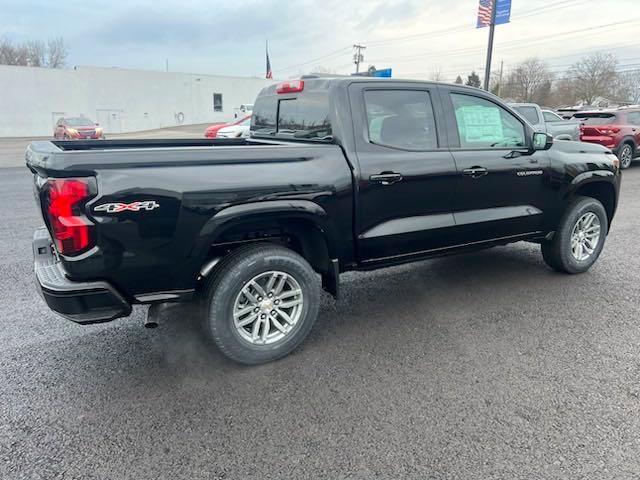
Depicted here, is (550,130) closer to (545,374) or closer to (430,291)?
(430,291)

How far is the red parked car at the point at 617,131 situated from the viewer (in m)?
13.0

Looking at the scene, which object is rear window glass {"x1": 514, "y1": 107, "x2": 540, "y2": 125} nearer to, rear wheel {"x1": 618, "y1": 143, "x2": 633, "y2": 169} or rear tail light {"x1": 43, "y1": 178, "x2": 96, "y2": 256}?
rear wheel {"x1": 618, "y1": 143, "x2": 633, "y2": 169}

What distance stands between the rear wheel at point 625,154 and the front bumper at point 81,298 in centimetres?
1424

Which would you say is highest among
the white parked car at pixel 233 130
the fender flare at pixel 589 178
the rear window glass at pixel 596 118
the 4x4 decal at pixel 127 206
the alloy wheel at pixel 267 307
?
the rear window glass at pixel 596 118

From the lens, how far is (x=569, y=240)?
4.85m

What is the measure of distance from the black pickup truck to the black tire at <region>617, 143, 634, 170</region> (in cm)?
1011

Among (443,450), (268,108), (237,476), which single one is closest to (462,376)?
(443,450)

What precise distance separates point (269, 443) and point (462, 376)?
4.45 ft

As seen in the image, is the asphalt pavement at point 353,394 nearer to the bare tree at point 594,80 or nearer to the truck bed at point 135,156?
the truck bed at point 135,156

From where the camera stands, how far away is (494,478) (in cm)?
226

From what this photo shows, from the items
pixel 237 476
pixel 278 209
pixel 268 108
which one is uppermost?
pixel 268 108

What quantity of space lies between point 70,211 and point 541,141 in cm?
390

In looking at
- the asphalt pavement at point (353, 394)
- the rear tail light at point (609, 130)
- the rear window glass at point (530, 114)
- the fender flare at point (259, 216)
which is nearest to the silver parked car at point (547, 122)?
the rear window glass at point (530, 114)

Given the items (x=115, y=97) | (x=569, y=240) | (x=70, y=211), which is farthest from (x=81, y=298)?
(x=115, y=97)
